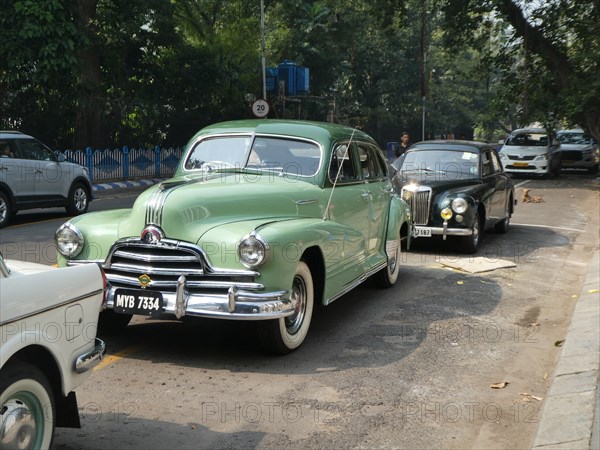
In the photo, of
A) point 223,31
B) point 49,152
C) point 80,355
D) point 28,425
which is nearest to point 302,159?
point 80,355

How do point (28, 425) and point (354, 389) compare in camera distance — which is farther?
point (354, 389)

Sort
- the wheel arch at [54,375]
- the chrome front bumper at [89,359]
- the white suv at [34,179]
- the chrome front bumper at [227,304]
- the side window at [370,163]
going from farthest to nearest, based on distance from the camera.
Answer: the white suv at [34,179], the side window at [370,163], the chrome front bumper at [227,304], the chrome front bumper at [89,359], the wheel arch at [54,375]

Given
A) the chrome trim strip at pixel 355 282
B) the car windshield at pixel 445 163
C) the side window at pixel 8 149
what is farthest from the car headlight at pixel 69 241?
the side window at pixel 8 149

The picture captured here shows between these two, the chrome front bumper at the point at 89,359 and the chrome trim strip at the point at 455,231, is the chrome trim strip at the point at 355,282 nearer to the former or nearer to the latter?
the chrome front bumper at the point at 89,359

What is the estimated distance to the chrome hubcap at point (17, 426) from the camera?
3.23 m

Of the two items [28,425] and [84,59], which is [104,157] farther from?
[28,425]

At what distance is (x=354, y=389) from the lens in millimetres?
5309

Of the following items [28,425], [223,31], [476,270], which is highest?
[223,31]

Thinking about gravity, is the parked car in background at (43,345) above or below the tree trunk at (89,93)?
below

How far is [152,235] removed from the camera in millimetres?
5566

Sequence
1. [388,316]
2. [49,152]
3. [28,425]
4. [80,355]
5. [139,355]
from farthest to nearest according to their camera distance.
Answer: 1. [49,152]
2. [388,316]
3. [139,355]
4. [80,355]
5. [28,425]

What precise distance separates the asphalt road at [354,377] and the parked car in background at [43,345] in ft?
2.11

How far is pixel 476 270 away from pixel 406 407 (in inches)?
213

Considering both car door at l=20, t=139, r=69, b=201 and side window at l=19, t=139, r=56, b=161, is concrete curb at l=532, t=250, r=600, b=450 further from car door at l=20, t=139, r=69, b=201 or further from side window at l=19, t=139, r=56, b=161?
side window at l=19, t=139, r=56, b=161
